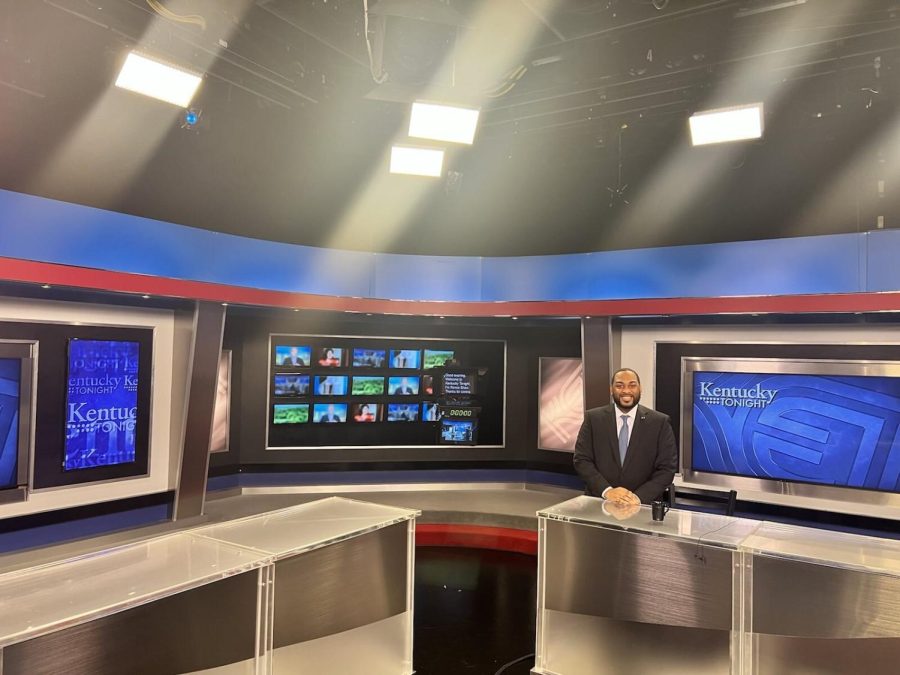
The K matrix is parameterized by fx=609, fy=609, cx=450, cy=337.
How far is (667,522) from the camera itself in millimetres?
2693

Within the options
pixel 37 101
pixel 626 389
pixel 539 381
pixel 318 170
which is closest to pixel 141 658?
pixel 626 389

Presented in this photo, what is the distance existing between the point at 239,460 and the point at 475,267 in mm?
3447

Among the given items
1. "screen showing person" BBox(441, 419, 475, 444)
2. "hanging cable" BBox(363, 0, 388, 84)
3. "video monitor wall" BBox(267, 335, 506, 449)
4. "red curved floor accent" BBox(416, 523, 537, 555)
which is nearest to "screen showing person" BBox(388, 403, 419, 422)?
"video monitor wall" BBox(267, 335, 506, 449)

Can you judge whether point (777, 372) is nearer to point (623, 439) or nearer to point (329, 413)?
point (623, 439)

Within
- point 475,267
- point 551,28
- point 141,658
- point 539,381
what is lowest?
point 141,658

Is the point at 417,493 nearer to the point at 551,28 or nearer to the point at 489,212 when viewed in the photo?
the point at 489,212

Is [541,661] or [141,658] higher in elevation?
[141,658]

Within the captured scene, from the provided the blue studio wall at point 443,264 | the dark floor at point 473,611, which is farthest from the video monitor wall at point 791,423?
the dark floor at point 473,611

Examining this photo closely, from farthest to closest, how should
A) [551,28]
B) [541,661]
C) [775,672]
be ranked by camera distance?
[551,28]
[541,661]
[775,672]

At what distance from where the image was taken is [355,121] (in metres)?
6.55

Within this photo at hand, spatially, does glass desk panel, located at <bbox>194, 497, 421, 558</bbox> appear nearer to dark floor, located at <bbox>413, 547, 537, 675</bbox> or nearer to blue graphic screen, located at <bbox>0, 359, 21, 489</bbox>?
dark floor, located at <bbox>413, 547, 537, 675</bbox>

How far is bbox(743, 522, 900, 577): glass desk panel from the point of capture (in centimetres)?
213

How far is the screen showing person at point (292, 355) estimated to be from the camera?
21.9ft

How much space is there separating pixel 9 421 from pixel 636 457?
4083mm
